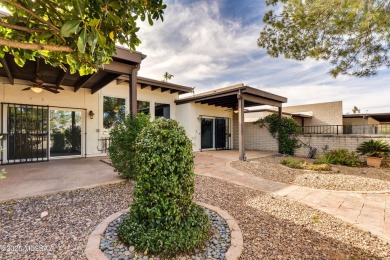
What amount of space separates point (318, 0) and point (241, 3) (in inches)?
74.0

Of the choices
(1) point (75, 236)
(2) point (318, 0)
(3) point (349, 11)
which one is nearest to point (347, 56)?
(3) point (349, 11)

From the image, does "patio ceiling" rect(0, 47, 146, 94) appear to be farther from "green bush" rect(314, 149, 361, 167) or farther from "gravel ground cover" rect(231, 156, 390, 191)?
"green bush" rect(314, 149, 361, 167)

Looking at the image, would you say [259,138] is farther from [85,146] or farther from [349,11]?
[85,146]

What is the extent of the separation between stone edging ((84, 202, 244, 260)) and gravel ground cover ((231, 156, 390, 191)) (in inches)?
123

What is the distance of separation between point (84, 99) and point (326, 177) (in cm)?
913

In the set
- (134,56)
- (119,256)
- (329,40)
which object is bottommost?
(119,256)

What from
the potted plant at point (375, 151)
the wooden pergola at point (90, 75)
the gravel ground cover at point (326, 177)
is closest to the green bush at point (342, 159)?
the potted plant at point (375, 151)

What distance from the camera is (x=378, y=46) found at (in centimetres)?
465

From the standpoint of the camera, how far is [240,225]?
2627 mm

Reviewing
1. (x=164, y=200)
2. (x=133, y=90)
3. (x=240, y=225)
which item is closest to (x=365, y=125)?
(x=240, y=225)

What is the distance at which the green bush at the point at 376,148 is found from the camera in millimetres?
7258

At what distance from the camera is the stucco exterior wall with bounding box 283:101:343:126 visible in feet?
47.5

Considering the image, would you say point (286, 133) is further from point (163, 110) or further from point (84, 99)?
point (84, 99)

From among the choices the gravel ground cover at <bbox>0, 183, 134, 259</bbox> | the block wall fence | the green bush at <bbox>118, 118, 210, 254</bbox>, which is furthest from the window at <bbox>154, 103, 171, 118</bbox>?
the green bush at <bbox>118, 118, 210, 254</bbox>
